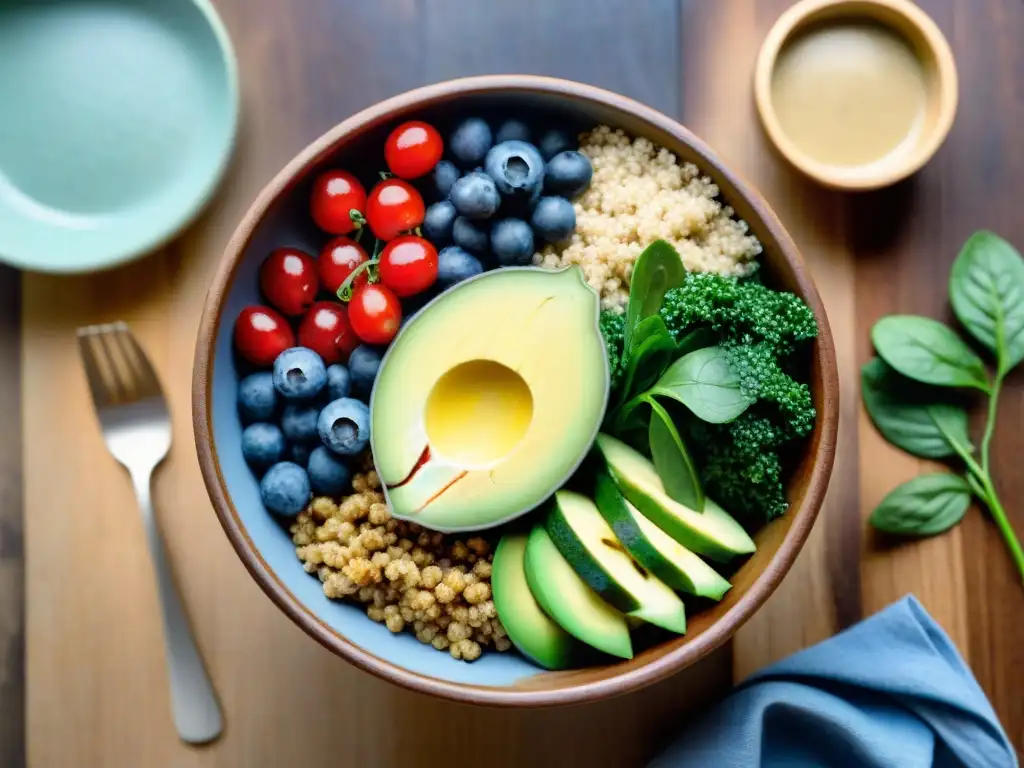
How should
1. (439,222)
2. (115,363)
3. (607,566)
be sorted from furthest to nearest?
(115,363), (439,222), (607,566)

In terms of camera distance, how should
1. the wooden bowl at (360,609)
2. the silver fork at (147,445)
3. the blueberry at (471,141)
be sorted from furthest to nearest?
the silver fork at (147,445), the blueberry at (471,141), the wooden bowl at (360,609)

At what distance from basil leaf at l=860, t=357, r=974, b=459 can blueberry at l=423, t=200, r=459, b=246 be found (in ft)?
1.65

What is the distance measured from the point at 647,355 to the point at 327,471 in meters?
0.33

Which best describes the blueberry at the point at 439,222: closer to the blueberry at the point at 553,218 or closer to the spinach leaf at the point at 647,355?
the blueberry at the point at 553,218

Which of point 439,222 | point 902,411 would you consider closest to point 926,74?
point 902,411

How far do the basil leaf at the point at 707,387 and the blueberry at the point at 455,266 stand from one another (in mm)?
216

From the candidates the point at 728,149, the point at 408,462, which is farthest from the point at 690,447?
the point at 728,149

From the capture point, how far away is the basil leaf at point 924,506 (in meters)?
1.08

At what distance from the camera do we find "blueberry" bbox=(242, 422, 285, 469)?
0.96 m

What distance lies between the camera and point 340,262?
99 centimetres

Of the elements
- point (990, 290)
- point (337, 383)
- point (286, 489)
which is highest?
point (990, 290)

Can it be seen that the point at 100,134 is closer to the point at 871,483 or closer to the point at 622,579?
the point at 622,579

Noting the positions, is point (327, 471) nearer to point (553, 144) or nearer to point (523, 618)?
point (523, 618)

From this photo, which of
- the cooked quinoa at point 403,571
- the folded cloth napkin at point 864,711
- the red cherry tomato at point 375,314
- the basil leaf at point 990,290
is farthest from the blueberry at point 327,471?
the basil leaf at point 990,290
